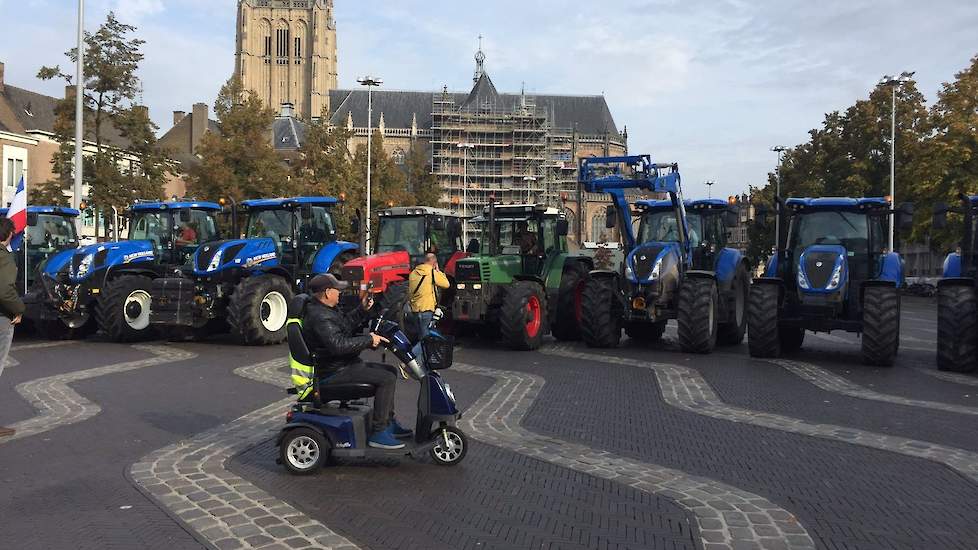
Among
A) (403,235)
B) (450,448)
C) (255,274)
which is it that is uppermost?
(403,235)

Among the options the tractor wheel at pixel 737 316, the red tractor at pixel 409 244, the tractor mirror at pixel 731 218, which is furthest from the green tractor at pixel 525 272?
the tractor mirror at pixel 731 218

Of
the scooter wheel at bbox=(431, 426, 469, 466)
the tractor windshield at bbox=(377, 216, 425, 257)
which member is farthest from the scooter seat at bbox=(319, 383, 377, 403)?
the tractor windshield at bbox=(377, 216, 425, 257)

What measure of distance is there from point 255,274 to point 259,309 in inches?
37.1

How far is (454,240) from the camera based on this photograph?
59.1ft

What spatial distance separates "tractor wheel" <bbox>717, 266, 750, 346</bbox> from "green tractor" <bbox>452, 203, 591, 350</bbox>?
291 centimetres

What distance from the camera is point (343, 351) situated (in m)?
6.49

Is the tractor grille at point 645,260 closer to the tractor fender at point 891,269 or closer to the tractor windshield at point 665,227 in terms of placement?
the tractor windshield at point 665,227

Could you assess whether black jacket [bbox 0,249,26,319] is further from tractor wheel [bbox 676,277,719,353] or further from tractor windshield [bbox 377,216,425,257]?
tractor wheel [bbox 676,277,719,353]

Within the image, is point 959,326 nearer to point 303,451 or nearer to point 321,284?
point 321,284

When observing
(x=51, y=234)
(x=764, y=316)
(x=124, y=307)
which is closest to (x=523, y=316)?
(x=764, y=316)

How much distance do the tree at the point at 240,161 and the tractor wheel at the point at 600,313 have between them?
22847 millimetres

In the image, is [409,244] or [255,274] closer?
[255,274]

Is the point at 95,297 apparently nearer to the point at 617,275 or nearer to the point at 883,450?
the point at 617,275

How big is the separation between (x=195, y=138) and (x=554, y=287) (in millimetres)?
62332
